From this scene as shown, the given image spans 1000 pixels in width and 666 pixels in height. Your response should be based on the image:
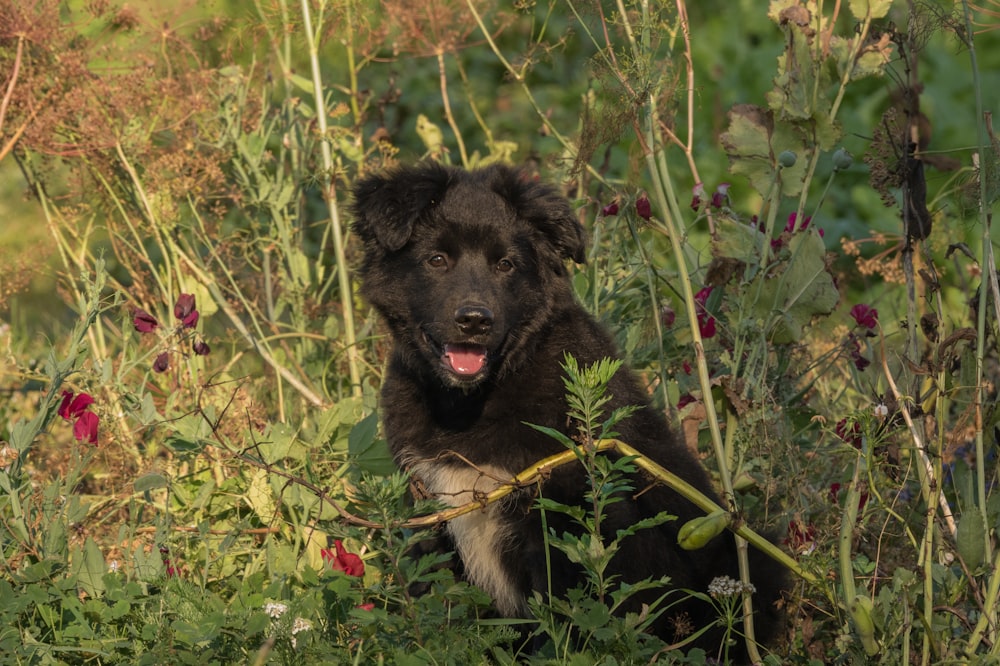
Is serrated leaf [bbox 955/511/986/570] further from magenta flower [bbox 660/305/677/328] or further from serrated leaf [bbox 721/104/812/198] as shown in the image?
magenta flower [bbox 660/305/677/328]

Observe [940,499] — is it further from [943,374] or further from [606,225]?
[606,225]

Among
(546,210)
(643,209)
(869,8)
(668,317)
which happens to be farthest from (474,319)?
(869,8)

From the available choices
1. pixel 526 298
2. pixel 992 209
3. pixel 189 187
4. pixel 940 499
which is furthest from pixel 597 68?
→ pixel 189 187

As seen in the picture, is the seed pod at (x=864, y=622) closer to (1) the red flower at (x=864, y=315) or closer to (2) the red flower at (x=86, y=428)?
(1) the red flower at (x=864, y=315)

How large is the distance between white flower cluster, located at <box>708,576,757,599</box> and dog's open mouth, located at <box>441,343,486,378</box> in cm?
87

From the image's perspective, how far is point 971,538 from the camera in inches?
100.0

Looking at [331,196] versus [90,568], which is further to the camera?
[331,196]

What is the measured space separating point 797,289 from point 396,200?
112cm

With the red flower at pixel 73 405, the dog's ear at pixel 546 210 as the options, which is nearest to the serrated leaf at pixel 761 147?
the dog's ear at pixel 546 210

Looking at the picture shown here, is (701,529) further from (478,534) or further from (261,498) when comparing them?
(261,498)

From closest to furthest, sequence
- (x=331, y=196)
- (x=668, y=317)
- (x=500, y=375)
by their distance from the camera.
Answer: (x=500, y=375)
(x=668, y=317)
(x=331, y=196)

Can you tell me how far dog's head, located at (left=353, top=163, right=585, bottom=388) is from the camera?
3398 millimetres

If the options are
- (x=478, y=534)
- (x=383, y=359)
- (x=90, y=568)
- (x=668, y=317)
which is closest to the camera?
(x=90, y=568)

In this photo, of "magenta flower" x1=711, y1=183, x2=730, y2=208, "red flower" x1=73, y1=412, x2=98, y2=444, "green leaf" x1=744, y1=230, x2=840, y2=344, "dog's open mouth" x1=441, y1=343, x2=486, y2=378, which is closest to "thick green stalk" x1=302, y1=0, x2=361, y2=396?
"dog's open mouth" x1=441, y1=343, x2=486, y2=378
